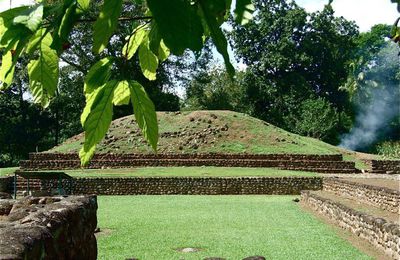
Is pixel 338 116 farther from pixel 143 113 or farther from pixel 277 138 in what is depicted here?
pixel 143 113

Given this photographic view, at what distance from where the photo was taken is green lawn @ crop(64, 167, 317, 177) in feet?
63.8

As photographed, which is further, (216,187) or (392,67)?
(392,67)

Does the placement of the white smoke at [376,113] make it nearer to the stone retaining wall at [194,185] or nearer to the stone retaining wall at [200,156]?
the stone retaining wall at [200,156]

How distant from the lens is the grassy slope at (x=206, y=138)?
80.0ft

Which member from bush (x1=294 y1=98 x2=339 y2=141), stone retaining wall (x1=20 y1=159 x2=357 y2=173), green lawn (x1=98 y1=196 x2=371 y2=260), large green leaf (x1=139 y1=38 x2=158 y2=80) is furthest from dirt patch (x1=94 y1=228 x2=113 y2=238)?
bush (x1=294 y1=98 x2=339 y2=141)

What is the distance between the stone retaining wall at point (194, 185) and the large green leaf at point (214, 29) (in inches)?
672

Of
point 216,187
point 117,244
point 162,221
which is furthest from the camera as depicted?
point 216,187

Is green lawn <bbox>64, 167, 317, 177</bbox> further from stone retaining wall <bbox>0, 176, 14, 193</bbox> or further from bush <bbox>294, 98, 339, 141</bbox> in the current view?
bush <bbox>294, 98, 339, 141</bbox>

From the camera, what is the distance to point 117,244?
816cm

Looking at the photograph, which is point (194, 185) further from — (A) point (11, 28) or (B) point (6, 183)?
(A) point (11, 28)

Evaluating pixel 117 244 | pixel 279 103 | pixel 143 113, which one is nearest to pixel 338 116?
pixel 279 103

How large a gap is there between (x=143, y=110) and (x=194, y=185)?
17.1 m

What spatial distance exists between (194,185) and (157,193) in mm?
1252

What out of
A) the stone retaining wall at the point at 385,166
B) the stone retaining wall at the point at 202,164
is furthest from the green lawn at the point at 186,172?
the stone retaining wall at the point at 385,166
